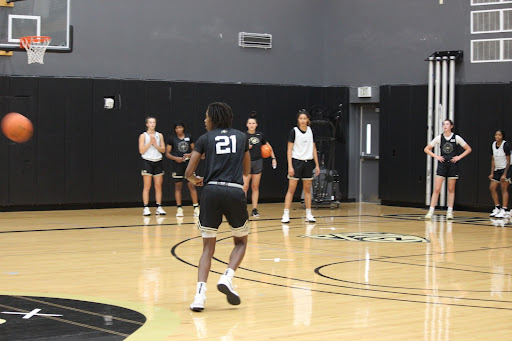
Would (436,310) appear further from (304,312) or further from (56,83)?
(56,83)

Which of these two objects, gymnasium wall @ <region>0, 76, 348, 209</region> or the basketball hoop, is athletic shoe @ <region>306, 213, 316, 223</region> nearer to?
gymnasium wall @ <region>0, 76, 348, 209</region>

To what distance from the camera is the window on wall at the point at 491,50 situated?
58.4ft

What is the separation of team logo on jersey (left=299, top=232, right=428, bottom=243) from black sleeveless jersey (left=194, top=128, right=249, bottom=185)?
567cm

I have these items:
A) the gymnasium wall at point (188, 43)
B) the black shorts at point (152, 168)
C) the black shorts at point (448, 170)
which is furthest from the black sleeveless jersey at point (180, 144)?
the black shorts at point (448, 170)

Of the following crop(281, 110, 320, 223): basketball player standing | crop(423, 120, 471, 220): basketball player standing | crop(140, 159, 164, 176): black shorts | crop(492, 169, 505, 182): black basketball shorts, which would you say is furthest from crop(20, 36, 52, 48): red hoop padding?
crop(492, 169, 505, 182): black basketball shorts

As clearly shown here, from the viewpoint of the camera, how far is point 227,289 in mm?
7184

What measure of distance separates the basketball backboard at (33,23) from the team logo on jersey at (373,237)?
6186mm

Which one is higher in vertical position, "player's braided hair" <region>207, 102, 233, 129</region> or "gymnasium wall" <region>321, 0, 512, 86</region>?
"gymnasium wall" <region>321, 0, 512, 86</region>

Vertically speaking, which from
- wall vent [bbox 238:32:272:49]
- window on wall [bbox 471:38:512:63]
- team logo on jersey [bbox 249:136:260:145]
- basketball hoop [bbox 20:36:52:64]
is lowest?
team logo on jersey [bbox 249:136:260:145]

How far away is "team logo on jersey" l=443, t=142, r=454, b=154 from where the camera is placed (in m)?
15.7

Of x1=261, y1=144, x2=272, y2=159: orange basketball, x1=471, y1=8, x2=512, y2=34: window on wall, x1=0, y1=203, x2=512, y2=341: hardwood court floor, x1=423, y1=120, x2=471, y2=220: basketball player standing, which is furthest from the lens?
x1=471, y1=8, x2=512, y2=34: window on wall

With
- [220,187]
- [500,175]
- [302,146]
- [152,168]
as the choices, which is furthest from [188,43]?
[220,187]

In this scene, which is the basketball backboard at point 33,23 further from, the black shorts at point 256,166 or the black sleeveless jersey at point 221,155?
the black sleeveless jersey at point 221,155

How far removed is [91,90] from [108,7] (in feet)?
6.39
